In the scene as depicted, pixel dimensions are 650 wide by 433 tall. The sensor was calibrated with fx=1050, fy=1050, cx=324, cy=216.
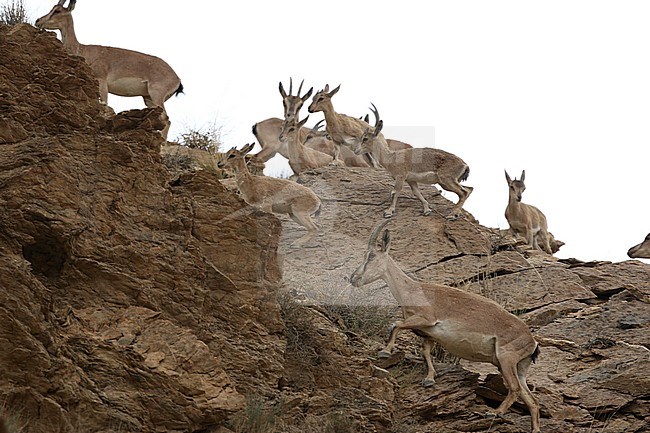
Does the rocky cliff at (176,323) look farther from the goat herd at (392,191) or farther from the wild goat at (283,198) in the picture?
the wild goat at (283,198)

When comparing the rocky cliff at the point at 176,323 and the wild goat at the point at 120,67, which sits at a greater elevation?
the wild goat at the point at 120,67

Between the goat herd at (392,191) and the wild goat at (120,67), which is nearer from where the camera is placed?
the goat herd at (392,191)

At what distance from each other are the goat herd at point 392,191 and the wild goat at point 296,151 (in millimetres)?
18

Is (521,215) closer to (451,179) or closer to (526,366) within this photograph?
(451,179)

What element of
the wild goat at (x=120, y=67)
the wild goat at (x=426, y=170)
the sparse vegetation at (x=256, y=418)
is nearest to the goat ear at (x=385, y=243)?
the sparse vegetation at (x=256, y=418)

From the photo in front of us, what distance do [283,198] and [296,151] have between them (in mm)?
3694

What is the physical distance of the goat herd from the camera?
11266 millimetres

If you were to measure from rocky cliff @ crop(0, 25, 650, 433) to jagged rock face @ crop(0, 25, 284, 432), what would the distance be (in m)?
0.02

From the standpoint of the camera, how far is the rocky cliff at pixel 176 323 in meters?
8.25

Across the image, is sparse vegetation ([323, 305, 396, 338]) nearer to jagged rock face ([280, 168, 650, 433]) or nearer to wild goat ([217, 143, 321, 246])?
jagged rock face ([280, 168, 650, 433])

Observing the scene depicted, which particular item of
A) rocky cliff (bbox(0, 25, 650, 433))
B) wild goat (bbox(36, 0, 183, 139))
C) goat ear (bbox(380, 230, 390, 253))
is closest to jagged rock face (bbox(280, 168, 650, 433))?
rocky cliff (bbox(0, 25, 650, 433))

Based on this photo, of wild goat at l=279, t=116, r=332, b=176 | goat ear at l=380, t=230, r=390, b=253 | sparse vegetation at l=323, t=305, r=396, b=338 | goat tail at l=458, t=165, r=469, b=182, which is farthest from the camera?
wild goat at l=279, t=116, r=332, b=176

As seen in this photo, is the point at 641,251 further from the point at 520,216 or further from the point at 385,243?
the point at 385,243

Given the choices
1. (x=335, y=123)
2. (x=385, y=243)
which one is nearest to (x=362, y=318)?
(x=385, y=243)
